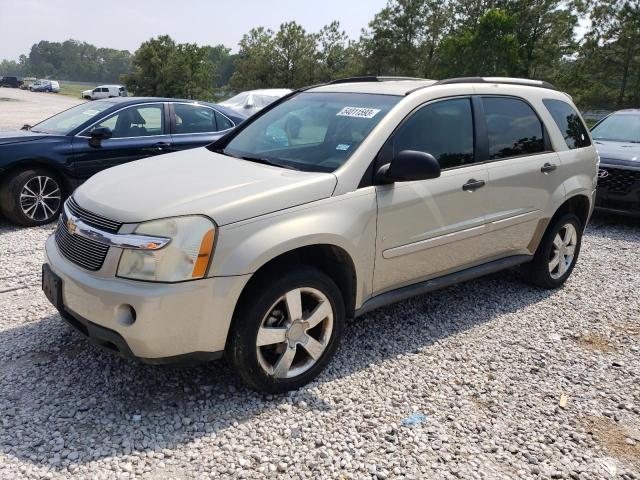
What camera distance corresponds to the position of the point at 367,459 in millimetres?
2695

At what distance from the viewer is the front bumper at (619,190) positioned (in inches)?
300

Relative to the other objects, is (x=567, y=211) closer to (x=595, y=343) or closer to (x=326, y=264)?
(x=595, y=343)

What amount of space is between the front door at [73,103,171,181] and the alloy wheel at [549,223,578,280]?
4.88 m

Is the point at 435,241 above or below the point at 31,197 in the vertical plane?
above

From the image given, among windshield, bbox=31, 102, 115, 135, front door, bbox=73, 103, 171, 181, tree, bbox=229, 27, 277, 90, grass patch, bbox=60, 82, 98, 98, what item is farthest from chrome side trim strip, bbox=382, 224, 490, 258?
grass patch, bbox=60, 82, 98, 98

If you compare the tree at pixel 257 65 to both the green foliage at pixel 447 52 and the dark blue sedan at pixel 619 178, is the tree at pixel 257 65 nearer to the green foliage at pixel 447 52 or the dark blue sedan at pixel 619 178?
the green foliage at pixel 447 52

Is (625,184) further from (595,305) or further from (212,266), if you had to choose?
(212,266)

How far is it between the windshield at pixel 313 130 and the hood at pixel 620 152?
5472mm

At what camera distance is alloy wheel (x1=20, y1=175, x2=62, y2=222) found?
6.46 metres

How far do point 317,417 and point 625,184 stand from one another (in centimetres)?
659

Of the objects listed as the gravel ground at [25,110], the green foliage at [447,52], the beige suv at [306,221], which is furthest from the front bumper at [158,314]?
the green foliage at [447,52]

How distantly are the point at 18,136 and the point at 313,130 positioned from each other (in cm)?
451

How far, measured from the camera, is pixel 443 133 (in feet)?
12.7

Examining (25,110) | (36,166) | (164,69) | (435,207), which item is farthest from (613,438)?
(25,110)
